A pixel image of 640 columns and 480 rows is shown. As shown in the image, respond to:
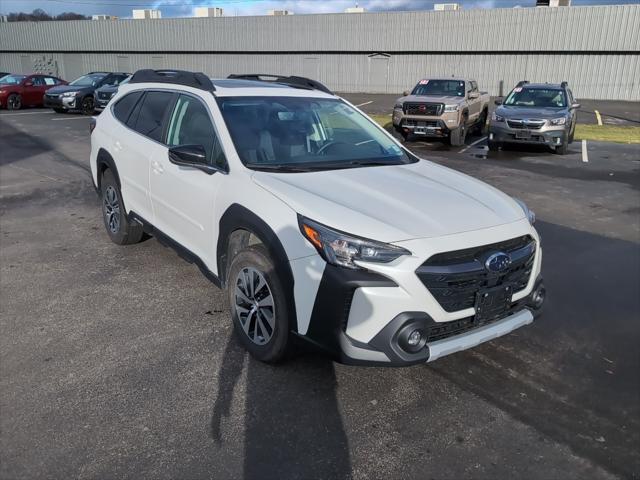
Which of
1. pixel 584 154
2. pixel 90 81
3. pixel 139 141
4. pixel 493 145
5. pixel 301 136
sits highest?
pixel 301 136

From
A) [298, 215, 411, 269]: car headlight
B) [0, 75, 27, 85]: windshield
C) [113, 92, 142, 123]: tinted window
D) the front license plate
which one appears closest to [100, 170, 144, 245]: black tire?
[113, 92, 142, 123]: tinted window

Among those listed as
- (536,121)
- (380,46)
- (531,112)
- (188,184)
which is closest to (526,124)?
(536,121)

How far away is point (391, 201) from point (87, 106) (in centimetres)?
2160

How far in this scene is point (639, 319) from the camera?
15.1 feet

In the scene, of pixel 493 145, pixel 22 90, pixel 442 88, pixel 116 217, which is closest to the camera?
pixel 116 217

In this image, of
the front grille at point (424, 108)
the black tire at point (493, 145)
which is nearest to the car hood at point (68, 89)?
the front grille at point (424, 108)

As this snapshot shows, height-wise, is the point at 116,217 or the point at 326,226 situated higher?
the point at 326,226

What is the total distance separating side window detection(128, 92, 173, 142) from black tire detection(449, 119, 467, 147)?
36.4 ft

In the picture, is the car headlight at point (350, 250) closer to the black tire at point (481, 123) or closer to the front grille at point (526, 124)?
the front grille at point (526, 124)

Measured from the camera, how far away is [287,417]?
10.4 ft

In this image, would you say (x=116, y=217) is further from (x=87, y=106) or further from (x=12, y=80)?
(x=12, y=80)

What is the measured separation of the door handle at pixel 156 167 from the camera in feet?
15.3

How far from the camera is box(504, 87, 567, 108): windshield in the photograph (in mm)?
14273

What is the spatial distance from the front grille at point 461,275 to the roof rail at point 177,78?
2.43m
